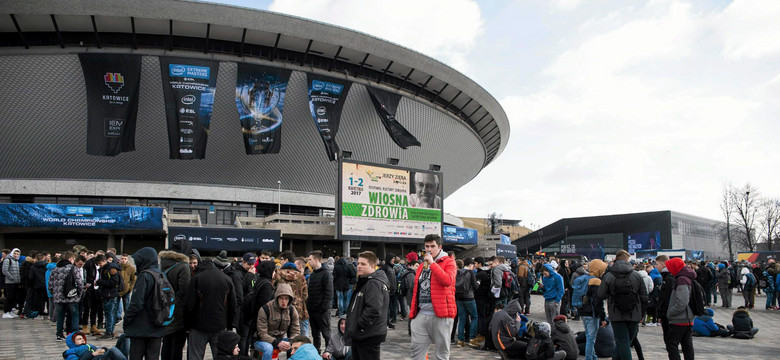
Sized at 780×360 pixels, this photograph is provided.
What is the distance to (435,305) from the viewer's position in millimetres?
6699

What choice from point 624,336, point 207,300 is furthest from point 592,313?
point 207,300

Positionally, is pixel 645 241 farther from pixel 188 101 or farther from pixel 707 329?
pixel 707 329

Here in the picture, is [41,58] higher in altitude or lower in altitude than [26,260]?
higher

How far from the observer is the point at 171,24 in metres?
36.5

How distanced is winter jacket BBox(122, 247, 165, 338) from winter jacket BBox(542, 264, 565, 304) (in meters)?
8.48

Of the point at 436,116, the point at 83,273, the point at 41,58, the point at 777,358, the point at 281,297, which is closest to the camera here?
the point at 281,297

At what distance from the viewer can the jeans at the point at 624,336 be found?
8.13 metres

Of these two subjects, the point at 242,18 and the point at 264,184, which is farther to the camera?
the point at 264,184

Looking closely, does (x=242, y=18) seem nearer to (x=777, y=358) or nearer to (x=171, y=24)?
(x=171, y=24)

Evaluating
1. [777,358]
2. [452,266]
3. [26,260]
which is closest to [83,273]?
[26,260]

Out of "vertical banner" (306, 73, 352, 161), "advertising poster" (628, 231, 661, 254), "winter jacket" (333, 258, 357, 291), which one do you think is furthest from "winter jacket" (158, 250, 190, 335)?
"advertising poster" (628, 231, 661, 254)

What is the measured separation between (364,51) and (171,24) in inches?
507

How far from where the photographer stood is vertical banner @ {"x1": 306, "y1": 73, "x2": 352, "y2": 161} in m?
37.2

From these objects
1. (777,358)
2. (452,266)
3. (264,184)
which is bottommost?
(777,358)
